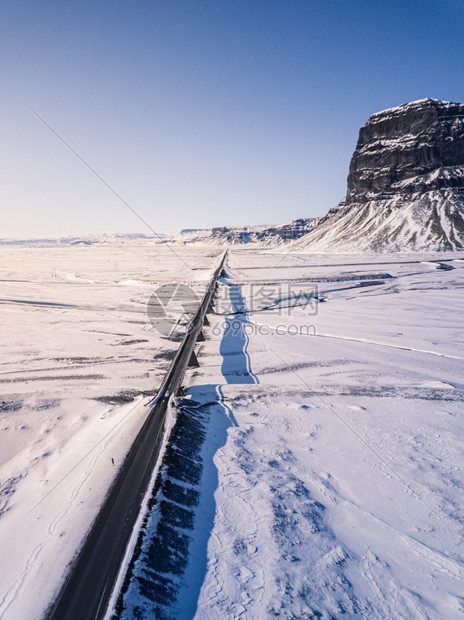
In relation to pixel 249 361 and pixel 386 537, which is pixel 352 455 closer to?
pixel 386 537

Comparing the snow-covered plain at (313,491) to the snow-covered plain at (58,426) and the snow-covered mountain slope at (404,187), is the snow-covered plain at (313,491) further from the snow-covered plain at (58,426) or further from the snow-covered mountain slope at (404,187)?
the snow-covered mountain slope at (404,187)

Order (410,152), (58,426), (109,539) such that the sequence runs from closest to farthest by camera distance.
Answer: (109,539) → (58,426) → (410,152)

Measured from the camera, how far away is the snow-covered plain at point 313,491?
4801 millimetres

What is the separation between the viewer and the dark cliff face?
10288 centimetres

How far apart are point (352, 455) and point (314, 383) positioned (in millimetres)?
3915

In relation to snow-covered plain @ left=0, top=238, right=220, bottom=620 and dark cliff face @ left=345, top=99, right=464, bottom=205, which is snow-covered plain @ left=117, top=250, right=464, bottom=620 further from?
dark cliff face @ left=345, top=99, right=464, bottom=205

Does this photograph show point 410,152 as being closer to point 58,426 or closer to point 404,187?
point 404,187

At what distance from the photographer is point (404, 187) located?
345ft

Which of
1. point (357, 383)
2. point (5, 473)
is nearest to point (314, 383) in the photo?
point (357, 383)

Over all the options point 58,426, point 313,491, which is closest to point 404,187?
point 313,491

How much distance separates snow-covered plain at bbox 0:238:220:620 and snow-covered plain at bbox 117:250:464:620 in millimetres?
1424

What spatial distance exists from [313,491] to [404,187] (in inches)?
4801

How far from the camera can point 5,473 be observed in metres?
7.11

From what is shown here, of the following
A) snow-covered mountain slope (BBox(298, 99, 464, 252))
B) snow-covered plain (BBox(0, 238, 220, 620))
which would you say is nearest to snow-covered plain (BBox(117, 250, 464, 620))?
snow-covered plain (BBox(0, 238, 220, 620))
